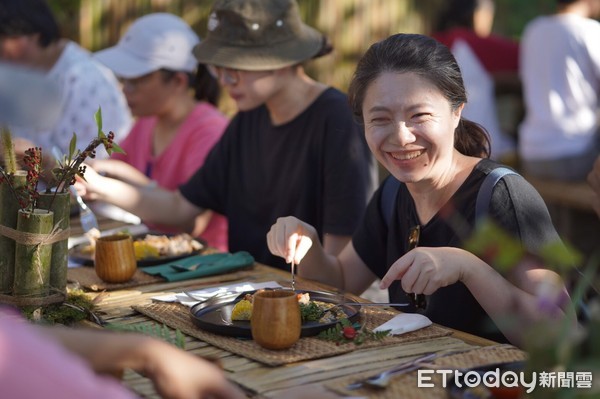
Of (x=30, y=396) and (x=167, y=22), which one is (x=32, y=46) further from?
(x=30, y=396)

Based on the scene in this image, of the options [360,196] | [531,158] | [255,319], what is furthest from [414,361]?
[531,158]

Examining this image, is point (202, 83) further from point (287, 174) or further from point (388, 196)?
point (388, 196)

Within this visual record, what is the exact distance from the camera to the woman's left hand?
209cm

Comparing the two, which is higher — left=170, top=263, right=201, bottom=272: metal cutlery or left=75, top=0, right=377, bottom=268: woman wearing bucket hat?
left=75, top=0, right=377, bottom=268: woman wearing bucket hat

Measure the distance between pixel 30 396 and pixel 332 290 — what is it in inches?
62.1

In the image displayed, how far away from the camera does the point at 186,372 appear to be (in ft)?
4.83

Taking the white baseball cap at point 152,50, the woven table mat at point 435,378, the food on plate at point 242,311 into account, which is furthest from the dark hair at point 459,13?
the woven table mat at point 435,378

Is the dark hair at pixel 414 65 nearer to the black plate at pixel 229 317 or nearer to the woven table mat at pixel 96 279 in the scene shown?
the black plate at pixel 229 317

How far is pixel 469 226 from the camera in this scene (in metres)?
2.38

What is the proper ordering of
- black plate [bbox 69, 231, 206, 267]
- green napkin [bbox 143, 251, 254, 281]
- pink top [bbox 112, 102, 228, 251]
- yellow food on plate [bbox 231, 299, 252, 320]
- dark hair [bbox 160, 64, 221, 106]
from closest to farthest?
yellow food on plate [bbox 231, 299, 252, 320] < green napkin [bbox 143, 251, 254, 281] < black plate [bbox 69, 231, 206, 267] < pink top [bbox 112, 102, 228, 251] < dark hair [bbox 160, 64, 221, 106]

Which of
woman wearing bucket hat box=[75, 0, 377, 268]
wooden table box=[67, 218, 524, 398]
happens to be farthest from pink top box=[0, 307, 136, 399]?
woman wearing bucket hat box=[75, 0, 377, 268]

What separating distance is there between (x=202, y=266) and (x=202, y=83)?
1.55 metres

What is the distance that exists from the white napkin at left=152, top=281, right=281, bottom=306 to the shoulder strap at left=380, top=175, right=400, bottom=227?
399 millimetres

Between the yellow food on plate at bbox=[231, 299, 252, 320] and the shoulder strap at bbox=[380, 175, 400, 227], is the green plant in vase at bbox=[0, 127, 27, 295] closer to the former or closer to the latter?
the yellow food on plate at bbox=[231, 299, 252, 320]
